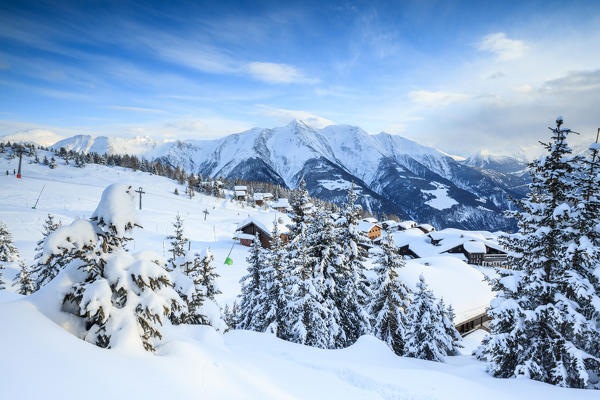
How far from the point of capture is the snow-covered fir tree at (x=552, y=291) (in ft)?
32.1

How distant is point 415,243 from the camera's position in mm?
73500

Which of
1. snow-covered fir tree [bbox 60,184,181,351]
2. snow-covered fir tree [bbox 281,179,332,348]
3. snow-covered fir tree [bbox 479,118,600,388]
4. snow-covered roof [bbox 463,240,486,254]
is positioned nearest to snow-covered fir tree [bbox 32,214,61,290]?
snow-covered fir tree [bbox 60,184,181,351]

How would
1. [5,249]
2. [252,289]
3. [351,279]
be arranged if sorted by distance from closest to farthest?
[351,279] < [252,289] < [5,249]

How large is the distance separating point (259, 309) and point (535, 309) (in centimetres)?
1565

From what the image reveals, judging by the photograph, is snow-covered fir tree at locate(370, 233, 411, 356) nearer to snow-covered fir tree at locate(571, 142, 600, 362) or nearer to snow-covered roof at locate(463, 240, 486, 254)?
snow-covered fir tree at locate(571, 142, 600, 362)

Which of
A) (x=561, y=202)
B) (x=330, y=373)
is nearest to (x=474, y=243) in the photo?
(x=561, y=202)

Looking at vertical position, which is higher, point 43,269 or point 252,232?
point 43,269

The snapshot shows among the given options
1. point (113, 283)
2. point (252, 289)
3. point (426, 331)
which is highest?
point (113, 283)

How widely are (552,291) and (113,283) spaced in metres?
14.6

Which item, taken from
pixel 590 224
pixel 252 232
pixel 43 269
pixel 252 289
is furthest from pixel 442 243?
pixel 43 269

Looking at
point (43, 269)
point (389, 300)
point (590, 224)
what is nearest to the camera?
point (590, 224)

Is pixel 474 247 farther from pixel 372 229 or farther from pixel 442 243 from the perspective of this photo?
pixel 372 229

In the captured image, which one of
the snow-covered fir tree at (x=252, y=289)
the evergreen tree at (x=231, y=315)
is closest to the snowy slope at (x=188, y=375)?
the snow-covered fir tree at (x=252, y=289)

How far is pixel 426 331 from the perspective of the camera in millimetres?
17125
